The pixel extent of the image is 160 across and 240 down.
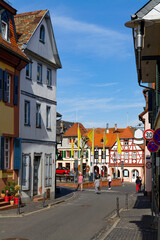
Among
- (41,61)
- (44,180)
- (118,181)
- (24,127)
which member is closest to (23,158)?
(24,127)

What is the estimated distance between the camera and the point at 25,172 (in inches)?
994

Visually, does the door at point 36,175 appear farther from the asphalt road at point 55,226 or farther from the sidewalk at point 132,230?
the sidewalk at point 132,230

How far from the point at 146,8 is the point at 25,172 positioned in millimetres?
17078

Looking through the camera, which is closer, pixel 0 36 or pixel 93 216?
pixel 93 216

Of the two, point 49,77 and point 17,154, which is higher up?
point 49,77

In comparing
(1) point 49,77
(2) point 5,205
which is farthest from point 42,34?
(2) point 5,205

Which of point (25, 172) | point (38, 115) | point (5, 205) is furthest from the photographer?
point (38, 115)

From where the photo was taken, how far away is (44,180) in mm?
28109

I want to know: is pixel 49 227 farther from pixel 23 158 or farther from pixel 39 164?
pixel 39 164

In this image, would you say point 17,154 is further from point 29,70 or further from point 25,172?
point 29,70

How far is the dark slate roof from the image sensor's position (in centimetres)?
989

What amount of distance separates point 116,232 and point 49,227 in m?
2.72

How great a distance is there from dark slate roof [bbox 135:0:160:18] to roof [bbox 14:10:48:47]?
16.4m

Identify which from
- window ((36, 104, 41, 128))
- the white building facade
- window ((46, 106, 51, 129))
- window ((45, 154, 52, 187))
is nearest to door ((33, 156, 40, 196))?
the white building facade
